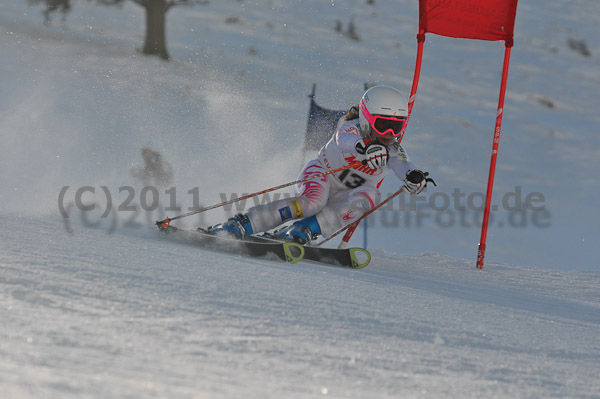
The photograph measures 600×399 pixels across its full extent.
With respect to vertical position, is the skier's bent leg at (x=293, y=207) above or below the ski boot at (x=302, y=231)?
above

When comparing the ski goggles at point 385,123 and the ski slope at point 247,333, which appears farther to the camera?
the ski goggles at point 385,123

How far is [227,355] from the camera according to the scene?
6.16ft

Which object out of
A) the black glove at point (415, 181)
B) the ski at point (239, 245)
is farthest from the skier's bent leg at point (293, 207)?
the black glove at point (415, 181)

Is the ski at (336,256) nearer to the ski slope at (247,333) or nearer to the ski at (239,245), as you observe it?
the ski at (239,245)

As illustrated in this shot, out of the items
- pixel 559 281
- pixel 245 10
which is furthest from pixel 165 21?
pixel 559 281

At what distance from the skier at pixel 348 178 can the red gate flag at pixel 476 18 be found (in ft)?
5.23

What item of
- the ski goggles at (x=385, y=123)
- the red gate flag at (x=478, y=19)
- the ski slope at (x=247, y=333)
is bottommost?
the ski slope at (x=247, y=333)

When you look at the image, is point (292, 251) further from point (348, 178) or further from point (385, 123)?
point (385, 123)

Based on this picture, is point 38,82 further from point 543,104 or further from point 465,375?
point 465,375

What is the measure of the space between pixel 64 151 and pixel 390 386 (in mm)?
6727

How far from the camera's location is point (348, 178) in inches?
208

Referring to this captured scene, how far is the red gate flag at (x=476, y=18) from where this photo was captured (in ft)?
20.6

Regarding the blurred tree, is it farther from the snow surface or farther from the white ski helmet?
the white ski helmet

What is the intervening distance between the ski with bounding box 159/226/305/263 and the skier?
0.25 metres
